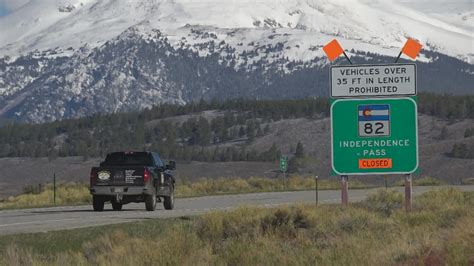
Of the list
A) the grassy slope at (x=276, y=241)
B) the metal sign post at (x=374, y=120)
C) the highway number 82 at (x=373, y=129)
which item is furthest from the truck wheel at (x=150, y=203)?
the highway number 82 at (x=373, y=129)

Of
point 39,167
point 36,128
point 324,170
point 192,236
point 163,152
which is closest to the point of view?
point 192,236

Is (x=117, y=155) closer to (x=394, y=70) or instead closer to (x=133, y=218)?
(x=133, y=218)

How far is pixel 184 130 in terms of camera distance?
126562 mm

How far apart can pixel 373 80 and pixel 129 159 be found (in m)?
9.60

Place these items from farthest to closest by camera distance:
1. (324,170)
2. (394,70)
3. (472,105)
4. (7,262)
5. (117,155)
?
1. (472,105)
2. (324,170)
3. (117,155)
4. (394,70)
5. (7,262)

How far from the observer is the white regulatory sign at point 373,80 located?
2481 cm

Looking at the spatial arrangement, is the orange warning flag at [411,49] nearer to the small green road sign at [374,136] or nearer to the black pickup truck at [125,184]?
the small green road sign at [374,136]

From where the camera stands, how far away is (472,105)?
11781 cm

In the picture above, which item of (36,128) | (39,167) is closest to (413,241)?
(39,167)

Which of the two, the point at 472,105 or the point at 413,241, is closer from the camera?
the point at 413,241

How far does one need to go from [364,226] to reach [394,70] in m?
6.65

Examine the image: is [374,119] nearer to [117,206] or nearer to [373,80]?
[373,80]

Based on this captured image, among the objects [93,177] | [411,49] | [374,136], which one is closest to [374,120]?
[374,136]

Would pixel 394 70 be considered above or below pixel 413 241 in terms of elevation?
above
